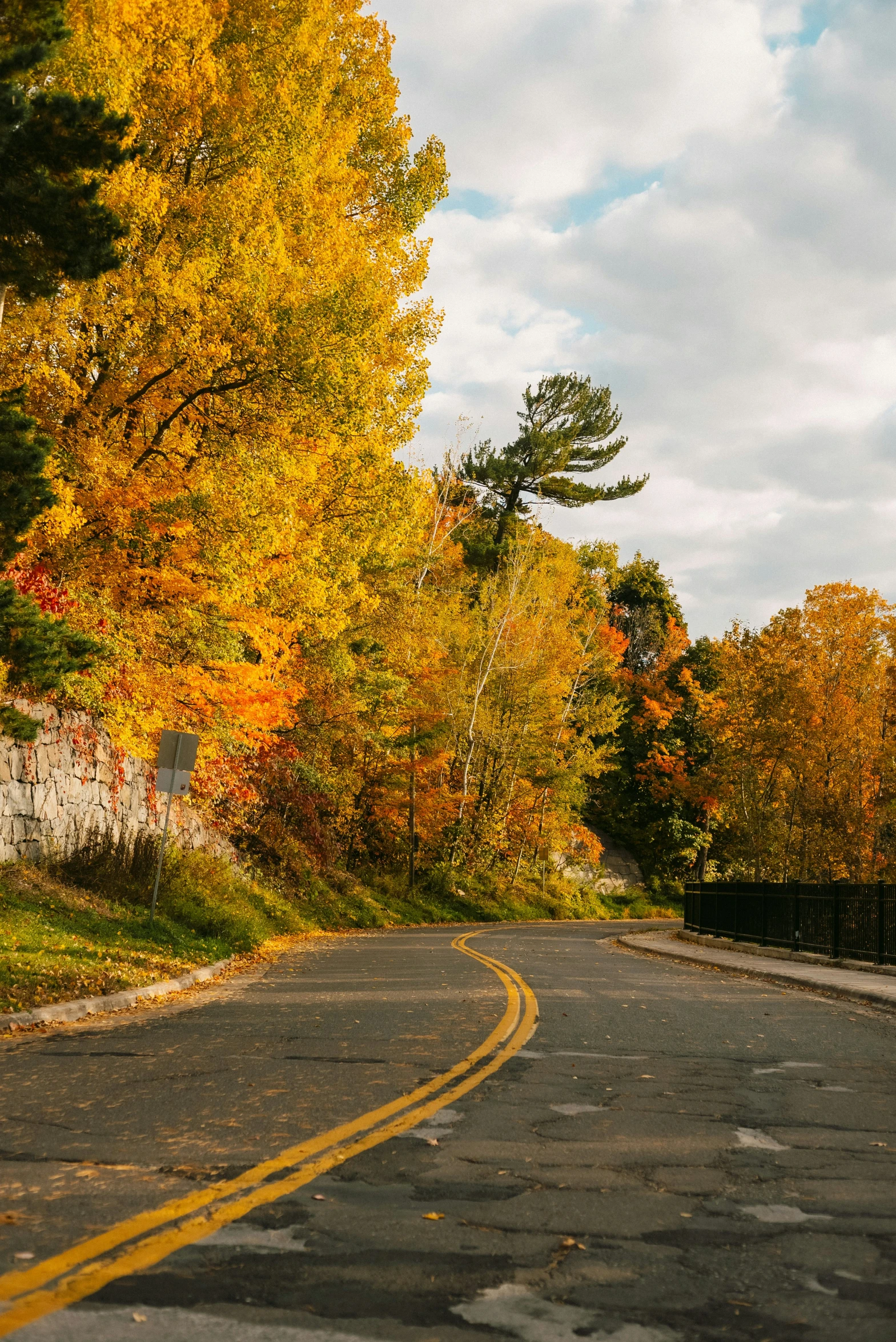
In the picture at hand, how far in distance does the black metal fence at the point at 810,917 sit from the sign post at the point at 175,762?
36.5 ft

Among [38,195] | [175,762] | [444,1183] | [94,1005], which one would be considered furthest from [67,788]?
[444,1183]

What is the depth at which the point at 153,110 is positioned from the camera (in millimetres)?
18531

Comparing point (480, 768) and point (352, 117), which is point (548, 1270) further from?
point (480, 768)

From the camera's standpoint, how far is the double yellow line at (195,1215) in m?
3.96

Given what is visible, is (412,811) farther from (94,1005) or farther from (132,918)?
(94,1005)

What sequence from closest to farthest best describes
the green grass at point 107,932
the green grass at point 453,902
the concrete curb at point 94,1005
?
the concrete curb at point 94,1005 < the green grass at point 107,932 < the green grass at point 453,902

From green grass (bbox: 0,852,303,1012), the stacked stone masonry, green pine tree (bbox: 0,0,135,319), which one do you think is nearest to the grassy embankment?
green grass (bbox: 0,852,303,1012)

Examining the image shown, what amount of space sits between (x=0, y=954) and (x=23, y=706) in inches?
243

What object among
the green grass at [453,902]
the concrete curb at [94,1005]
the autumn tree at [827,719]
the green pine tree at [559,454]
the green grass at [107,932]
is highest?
the green pine tree at [559,454]

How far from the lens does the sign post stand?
707 inches

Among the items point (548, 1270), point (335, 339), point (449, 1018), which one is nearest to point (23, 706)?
point (335, 339)

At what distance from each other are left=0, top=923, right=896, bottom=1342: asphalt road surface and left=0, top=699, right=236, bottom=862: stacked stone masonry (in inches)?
289

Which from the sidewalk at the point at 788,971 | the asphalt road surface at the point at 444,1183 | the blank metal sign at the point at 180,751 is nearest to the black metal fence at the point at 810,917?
the sidewalk at the point at 788,971

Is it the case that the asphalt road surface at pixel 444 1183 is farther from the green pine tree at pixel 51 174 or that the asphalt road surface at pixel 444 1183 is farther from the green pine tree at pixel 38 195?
the green pine tree at pixel 51 174
